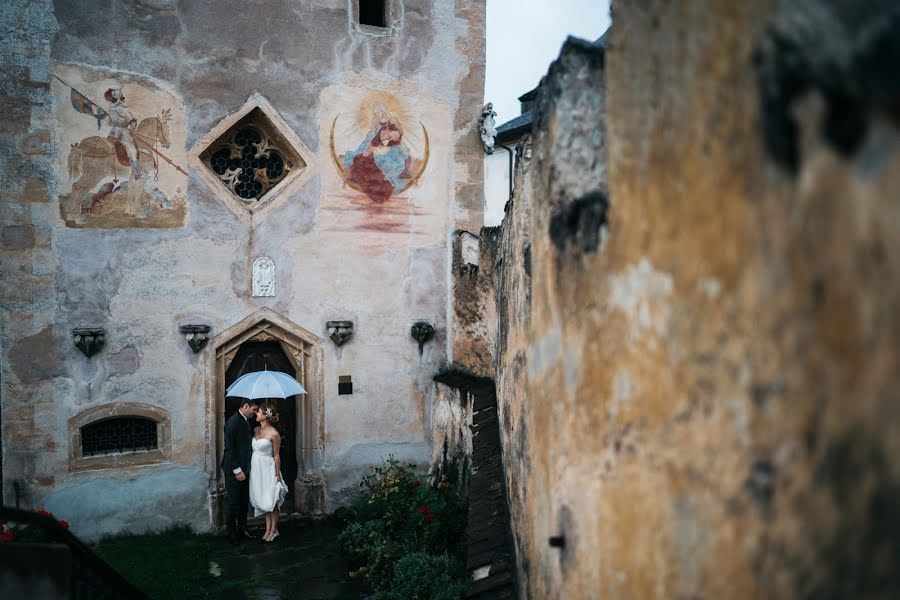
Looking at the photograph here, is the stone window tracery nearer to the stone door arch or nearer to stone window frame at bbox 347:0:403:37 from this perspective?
the stone door arch

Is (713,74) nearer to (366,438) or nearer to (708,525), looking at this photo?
(708,525)

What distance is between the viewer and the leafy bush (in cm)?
654

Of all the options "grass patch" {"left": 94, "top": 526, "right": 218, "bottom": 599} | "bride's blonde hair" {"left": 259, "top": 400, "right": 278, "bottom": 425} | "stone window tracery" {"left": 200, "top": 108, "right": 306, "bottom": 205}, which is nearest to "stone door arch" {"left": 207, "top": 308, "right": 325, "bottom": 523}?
"bride's blonde hair" {"left": 259, "top": 400, "right": 278, "bottom": 425}

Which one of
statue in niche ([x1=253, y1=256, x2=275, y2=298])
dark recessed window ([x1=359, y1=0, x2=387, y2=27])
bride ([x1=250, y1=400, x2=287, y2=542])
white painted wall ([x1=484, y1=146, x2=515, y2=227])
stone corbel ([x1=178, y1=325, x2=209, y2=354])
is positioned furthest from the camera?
white painted wall ([x1=484, y1=146, x2=515, y2=227])

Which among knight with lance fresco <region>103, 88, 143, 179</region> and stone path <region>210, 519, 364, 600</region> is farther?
knight with lance fresco <region>103, 88, 143, 179</region>

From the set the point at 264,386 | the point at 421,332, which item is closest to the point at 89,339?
the point at 264,386

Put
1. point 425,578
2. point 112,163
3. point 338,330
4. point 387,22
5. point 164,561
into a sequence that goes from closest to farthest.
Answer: point 425,578, point 164,561, point 112,163, point 338,330, point 387,22

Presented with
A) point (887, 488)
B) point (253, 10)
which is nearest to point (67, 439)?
point (253, 10)

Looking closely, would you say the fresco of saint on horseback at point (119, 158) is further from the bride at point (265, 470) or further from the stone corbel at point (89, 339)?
the bride at point (265, 470)

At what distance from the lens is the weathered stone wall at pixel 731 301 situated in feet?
4.07

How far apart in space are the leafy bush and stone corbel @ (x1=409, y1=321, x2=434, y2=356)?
5.15ft

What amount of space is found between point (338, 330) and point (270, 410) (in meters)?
1.34

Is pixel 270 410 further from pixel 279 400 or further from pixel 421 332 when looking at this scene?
pixel 421 332

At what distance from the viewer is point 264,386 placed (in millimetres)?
8398
